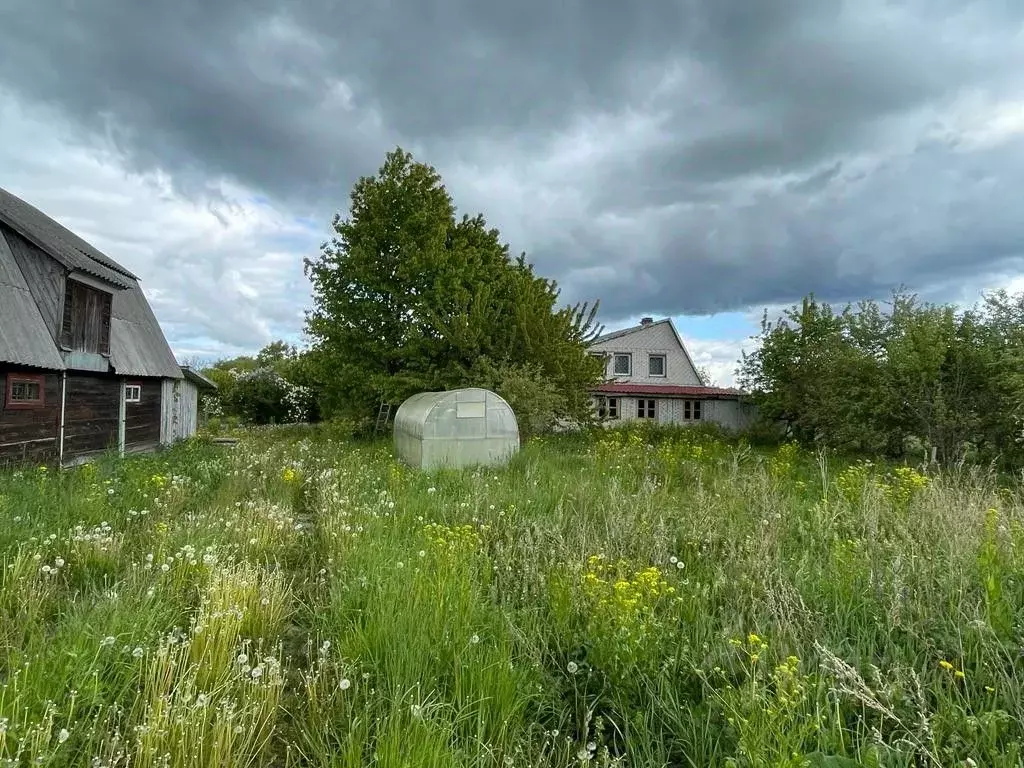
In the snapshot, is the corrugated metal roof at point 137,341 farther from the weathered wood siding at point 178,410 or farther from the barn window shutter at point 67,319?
the barn window shutter at point 67,319

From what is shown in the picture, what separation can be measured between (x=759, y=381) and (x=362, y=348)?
48.4ft

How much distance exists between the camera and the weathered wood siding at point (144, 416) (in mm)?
15711

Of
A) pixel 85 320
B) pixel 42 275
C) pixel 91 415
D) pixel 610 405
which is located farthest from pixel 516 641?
pixel 610 405

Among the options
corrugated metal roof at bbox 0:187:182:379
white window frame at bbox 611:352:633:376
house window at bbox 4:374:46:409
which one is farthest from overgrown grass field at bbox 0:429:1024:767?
white window frame at bbox 611:352:633:376

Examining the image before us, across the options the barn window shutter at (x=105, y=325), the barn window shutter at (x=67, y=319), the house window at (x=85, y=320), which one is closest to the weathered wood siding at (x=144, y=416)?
the barn window shutter at (x=105, y=325)

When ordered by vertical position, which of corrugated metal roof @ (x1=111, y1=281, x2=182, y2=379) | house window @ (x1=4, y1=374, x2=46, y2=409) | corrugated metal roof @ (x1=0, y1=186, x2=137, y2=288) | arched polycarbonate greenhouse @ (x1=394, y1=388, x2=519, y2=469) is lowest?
arched polycarbonate greenhouse @ (x1=394, y1=388, x2=519, y2=469)

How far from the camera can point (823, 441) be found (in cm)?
1644

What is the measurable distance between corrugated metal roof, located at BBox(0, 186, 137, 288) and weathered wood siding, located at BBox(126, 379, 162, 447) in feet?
12.0

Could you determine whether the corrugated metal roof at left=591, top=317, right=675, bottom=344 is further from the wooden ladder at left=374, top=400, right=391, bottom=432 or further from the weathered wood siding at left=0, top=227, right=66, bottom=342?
the weathered wood siding at left=0, top=227, right=66, bottom=342

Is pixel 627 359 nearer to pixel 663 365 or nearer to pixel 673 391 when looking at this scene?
pixel 663 365

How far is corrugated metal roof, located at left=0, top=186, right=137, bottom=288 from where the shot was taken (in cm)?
1172

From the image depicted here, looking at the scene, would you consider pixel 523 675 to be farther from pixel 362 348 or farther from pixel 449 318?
pixel 362 348

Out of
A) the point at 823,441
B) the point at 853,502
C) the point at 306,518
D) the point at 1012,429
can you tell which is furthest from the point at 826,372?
the point at 306,518

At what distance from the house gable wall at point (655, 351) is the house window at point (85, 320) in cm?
2285
